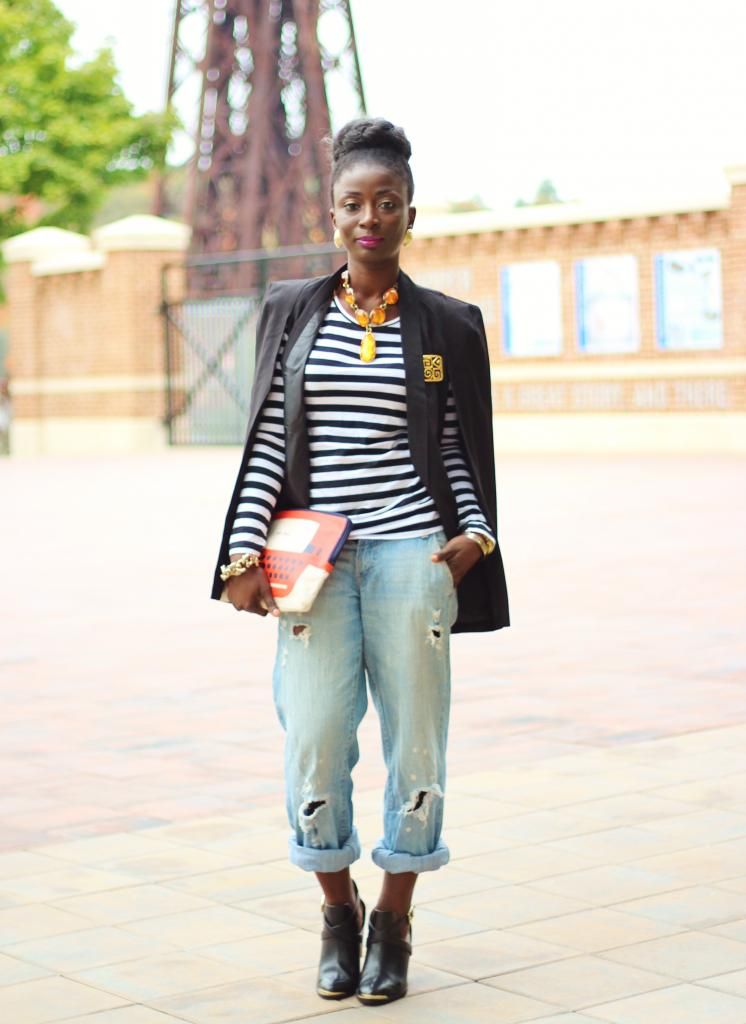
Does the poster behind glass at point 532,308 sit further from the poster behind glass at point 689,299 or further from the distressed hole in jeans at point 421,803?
the distressed hole in jeans at point 421,803

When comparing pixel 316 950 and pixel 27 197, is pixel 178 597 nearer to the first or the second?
pixel 316 950

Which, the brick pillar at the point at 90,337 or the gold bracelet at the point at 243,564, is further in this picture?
the brick pillar at the point at 90,337

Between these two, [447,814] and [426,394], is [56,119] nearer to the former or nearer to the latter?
[447,814]

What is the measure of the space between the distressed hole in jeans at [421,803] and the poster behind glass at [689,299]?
788 inches

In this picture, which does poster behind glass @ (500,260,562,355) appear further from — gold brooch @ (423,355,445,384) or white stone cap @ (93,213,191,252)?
gold brooch @ (423,355,445,384)

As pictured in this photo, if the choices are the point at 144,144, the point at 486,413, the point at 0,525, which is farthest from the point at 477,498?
the point at 144,144

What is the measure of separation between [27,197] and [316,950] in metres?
40.2

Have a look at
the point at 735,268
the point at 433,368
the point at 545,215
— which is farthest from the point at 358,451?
the point at 545,215

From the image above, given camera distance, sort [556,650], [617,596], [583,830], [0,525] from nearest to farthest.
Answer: [583,830] < [556,650] < [617,596] < [0,525]

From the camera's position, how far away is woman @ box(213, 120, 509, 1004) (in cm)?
404

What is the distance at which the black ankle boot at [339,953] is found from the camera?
4.12m

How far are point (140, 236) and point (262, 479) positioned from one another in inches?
1068

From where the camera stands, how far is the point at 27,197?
43219mm

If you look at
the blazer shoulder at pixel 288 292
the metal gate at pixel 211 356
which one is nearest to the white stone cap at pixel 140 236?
the metal gate at pixel 211 356
